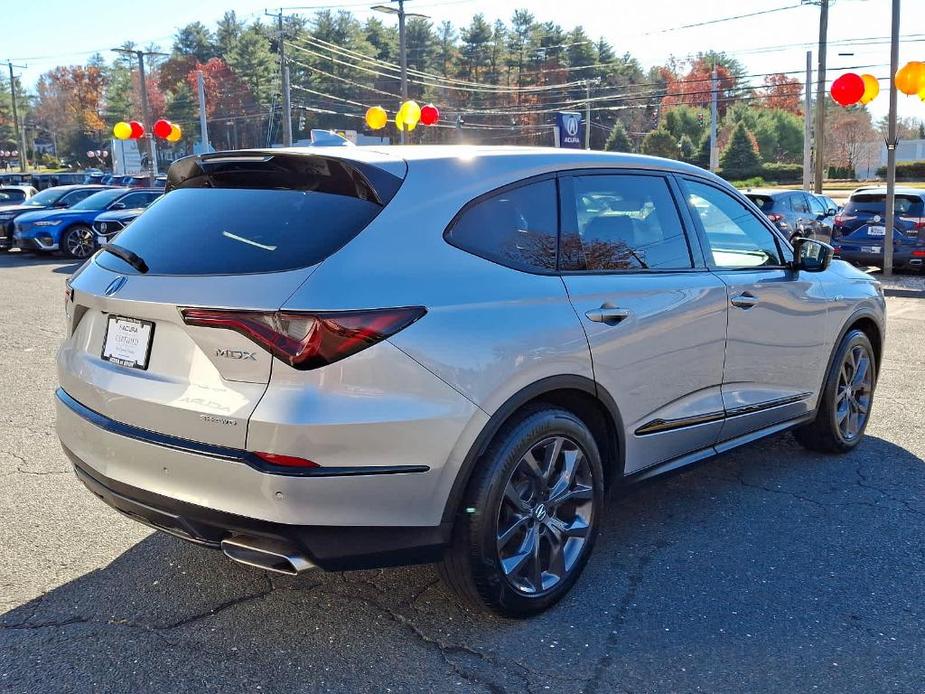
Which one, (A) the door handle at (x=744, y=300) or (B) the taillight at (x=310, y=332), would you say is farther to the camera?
(A) the door handle at (x=744, y=300)

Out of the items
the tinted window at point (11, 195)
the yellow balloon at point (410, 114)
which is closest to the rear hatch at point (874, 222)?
the yellow balloon at point (410, 114)

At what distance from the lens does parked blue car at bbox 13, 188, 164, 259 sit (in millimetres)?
18391

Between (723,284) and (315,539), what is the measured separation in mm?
2347

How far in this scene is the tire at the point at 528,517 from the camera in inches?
118

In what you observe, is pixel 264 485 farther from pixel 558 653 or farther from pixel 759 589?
pixel 759 589

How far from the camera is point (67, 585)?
3.51 metres

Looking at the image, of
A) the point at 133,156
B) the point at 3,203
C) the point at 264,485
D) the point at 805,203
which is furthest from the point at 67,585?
the point at 133,156

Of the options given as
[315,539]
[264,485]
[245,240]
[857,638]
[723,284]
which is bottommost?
[857,638]

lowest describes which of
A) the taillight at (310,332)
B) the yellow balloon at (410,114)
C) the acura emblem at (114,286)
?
the taillight at (310,332)

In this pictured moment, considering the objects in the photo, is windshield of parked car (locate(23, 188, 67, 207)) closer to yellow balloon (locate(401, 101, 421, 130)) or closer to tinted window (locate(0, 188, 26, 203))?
tinted window (locate(0, 188, 26, 203))

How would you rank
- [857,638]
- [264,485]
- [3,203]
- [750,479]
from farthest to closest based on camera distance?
[3,203] < [750,479] < [857,638] < [264,485]

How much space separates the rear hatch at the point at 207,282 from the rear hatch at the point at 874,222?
1444 centimetres

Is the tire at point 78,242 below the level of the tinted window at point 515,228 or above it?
below

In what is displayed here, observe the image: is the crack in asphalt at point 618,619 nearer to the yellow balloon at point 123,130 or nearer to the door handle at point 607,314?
the door handle at point 607,314
